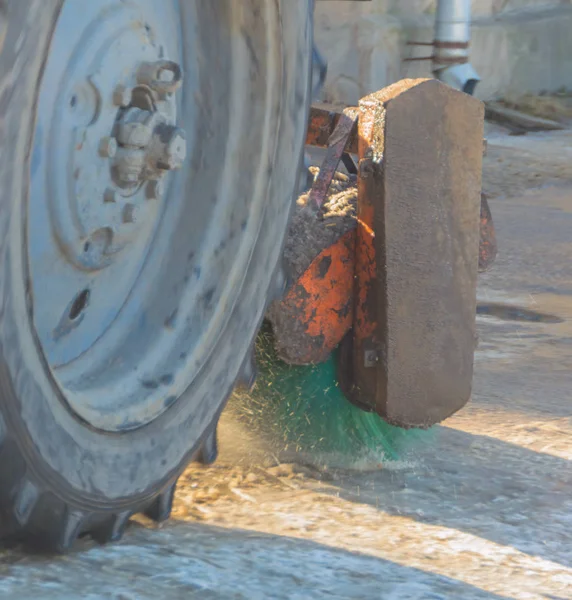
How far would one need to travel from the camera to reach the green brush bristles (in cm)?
200

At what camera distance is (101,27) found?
1.38 meters

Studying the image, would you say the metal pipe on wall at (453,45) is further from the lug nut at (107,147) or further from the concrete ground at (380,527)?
the lug nut at (107,147)

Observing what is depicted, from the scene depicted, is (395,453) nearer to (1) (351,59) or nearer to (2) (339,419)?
(2) (339,419)

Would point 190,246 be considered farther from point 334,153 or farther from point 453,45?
point 453,45

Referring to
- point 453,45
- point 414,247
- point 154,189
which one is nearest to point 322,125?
point 414,247

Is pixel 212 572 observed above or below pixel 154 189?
below

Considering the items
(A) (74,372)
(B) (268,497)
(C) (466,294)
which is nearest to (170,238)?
(A) (74,372)

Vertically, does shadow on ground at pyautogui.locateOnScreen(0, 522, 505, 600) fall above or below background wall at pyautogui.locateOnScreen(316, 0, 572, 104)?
below

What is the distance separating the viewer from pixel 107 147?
137 cm

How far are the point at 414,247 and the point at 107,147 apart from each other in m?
0.66

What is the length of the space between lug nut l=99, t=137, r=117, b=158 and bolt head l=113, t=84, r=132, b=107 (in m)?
0.04

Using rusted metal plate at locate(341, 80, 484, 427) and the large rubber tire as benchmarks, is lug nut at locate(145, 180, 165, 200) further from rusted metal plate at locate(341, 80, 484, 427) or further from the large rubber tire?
rusted metal plate at locate(341, 80, 484, 427)

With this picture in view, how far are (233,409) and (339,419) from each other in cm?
18

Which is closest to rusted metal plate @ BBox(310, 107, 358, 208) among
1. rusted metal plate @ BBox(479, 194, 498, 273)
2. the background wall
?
rusted metal plate @ BBox(479, 194, 498, 273)
